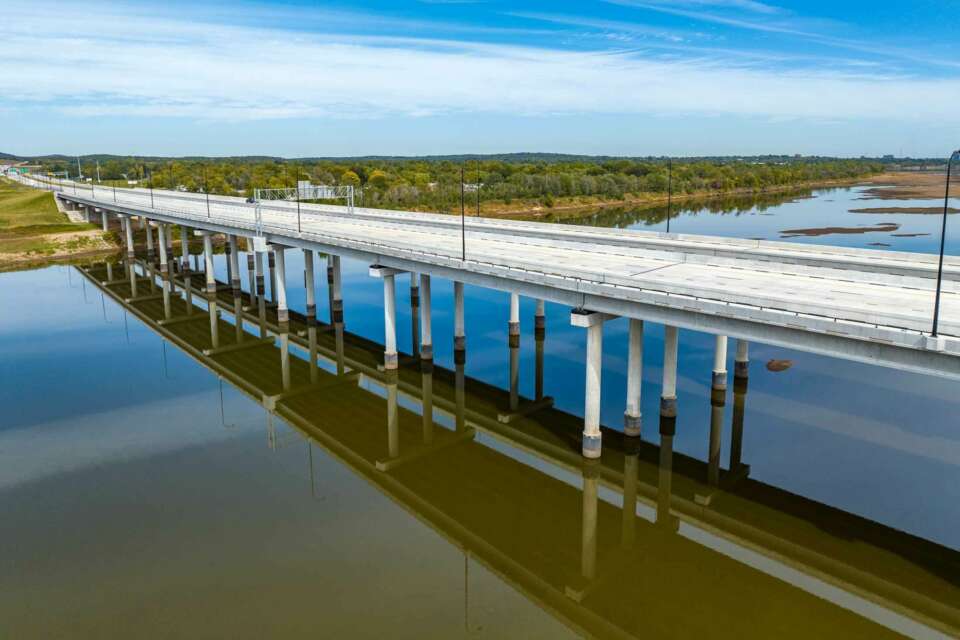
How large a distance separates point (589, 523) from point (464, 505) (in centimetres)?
430

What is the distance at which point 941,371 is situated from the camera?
60.5 feet

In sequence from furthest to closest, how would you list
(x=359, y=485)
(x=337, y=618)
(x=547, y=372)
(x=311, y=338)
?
(x=311, y=338), (x=547, y=372), (x=359, y=485), (x=337, y=618)

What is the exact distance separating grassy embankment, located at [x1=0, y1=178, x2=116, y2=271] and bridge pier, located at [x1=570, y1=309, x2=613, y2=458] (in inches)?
2999

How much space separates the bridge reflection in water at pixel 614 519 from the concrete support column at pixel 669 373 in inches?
27.4

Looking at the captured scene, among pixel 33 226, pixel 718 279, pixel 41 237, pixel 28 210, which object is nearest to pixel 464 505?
pixel 718 279

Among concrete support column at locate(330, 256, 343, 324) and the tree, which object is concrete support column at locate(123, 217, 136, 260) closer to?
concrete support column at locate(330, 256, 343, 324)

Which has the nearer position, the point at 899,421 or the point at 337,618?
the point at 337,618

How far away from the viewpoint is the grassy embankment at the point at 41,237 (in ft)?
274

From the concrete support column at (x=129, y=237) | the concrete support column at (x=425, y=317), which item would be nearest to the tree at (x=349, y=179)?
the concrete support column at (x=129, y=237)

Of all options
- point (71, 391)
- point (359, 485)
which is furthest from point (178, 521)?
point (71, 391)

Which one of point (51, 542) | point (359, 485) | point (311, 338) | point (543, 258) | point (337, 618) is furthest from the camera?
point (311, 338)

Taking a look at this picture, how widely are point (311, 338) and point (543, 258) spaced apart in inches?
748

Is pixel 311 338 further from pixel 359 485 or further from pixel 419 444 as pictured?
pixel 359 485

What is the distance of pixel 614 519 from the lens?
2392 centimetres
